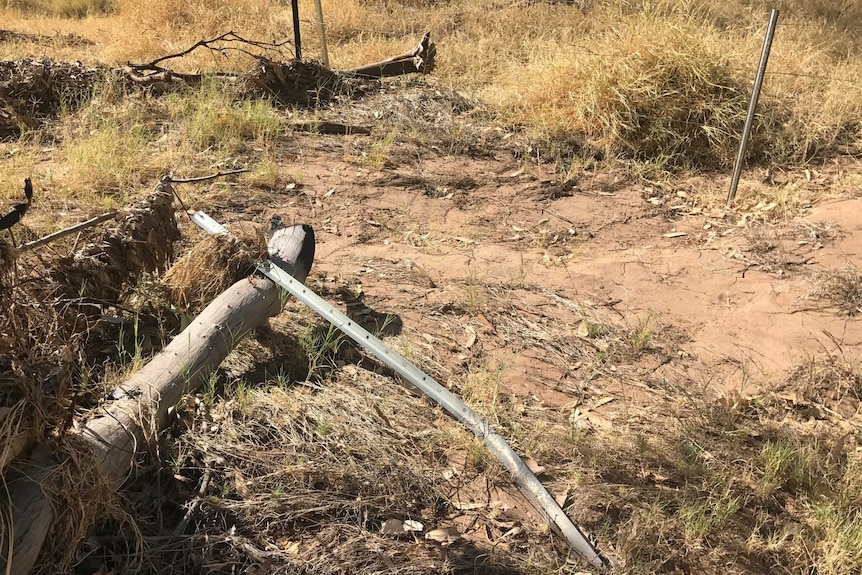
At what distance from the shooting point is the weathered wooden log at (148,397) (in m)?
2.07

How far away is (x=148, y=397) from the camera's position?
2703 millimetres

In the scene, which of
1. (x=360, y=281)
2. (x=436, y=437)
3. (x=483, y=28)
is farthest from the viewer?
(x=483, y=28)

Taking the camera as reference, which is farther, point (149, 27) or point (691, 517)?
point (149, 27)

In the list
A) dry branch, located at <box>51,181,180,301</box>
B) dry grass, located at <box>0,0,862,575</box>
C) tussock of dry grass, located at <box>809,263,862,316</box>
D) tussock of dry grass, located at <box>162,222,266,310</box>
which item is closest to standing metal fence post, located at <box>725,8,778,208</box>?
dry grass, located at <box>0,0,862,575</box>

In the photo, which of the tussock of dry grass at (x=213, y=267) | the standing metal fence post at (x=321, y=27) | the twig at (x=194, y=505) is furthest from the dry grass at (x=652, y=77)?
the twig at (x=194, y=505)

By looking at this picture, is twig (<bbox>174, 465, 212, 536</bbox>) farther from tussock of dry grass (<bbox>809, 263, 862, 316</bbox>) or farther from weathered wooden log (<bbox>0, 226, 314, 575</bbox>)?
tussock of dry grass (<bbox>809, 263, 862, 316</bbox>)

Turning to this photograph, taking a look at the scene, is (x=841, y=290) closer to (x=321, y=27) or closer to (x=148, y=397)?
(x=148, y=397)

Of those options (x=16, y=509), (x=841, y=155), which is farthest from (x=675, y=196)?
(x=16, y=509)

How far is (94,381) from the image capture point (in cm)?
310

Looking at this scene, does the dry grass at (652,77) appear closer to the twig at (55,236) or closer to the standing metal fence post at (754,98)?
the standing metal fence post at (754,98)

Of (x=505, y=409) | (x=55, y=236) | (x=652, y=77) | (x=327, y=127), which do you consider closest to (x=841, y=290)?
(x=505, y=409)

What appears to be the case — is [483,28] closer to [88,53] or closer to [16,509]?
[88,53]

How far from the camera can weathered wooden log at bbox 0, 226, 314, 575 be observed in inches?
81.4

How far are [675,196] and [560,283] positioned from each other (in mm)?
1894
